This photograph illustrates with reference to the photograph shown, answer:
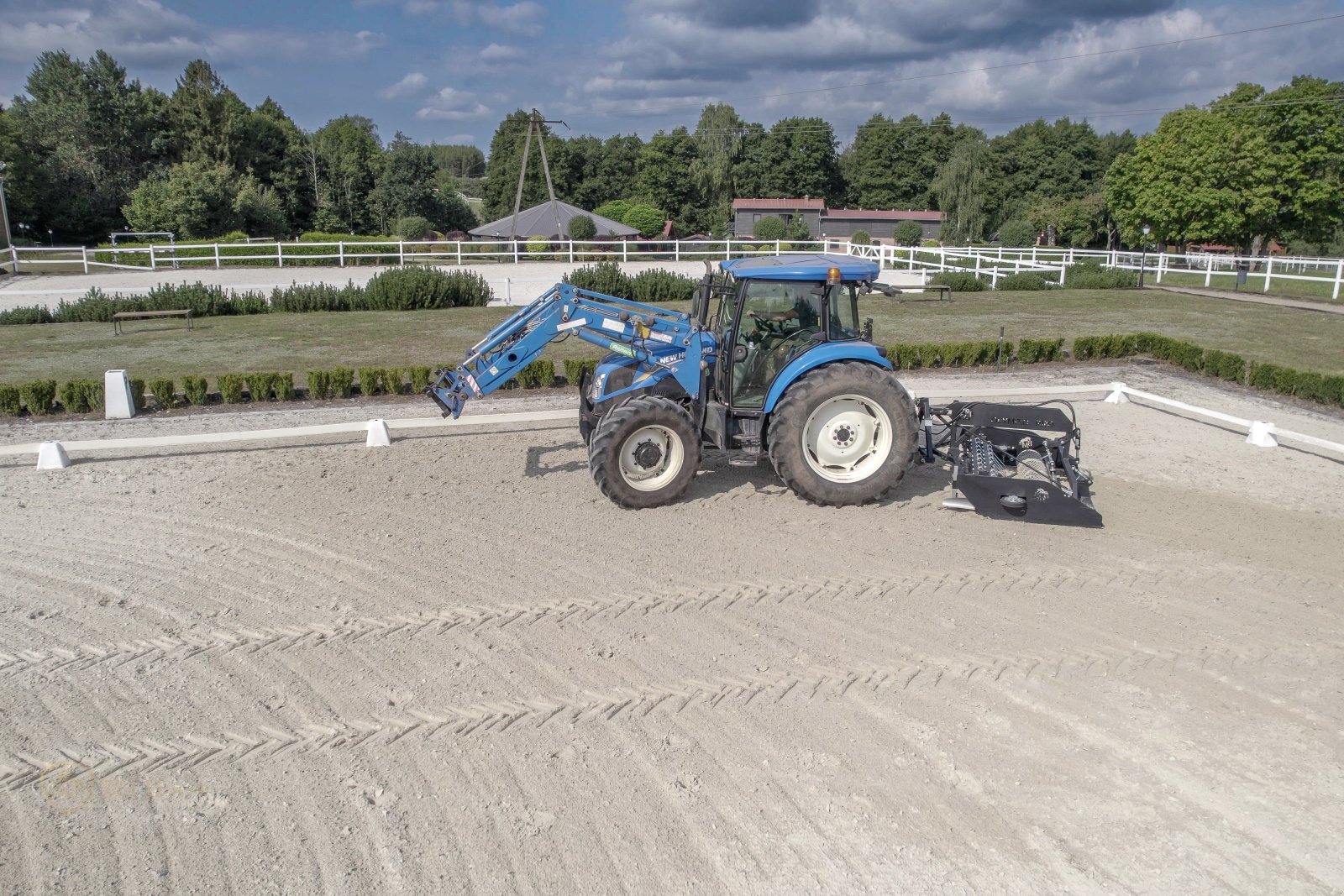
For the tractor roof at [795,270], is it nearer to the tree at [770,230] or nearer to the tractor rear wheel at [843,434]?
the tractor rear wheel at [843,434]

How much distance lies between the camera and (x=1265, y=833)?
150 inches

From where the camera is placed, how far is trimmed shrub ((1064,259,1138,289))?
92.9 feet

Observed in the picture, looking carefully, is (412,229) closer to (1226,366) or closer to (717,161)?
(717,161)

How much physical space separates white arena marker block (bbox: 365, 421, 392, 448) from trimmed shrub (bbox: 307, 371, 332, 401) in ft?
11.7

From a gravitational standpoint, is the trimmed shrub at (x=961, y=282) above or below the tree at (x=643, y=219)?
below

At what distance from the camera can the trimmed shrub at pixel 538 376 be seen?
13.4 m

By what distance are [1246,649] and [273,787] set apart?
5501 mm

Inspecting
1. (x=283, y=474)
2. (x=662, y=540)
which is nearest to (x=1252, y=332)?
(x=662, y=540)

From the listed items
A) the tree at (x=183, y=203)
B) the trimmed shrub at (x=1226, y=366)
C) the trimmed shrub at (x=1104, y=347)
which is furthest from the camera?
the tree at (x=183, y=203)

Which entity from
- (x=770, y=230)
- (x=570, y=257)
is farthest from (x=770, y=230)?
(x=570, y=257)

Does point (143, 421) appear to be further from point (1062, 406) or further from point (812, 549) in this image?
point (1062, 406)

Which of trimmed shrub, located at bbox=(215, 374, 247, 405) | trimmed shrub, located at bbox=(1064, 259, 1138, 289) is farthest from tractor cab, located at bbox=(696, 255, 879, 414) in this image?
trimmed shrub, located at bbox=(1064, 259, 1138, 289)

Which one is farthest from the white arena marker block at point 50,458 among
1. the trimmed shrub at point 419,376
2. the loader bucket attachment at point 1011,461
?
the loader bucket attachment at point 1011,461

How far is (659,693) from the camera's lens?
4.84 metres
